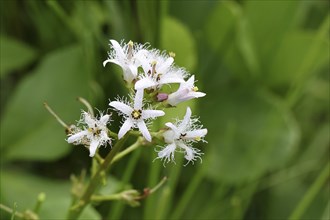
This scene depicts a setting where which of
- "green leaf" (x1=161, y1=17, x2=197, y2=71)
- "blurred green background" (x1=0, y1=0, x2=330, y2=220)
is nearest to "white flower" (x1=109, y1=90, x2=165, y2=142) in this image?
"blurred green background" (x1=0, y1=0, x2=330, y2=220)

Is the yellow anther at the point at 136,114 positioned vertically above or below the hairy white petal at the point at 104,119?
above

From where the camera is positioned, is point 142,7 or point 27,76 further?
point 27,76

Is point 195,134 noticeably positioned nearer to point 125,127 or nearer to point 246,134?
point 125,127

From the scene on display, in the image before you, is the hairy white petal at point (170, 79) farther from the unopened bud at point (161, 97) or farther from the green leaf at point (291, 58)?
the green leaf at point (291, 58)

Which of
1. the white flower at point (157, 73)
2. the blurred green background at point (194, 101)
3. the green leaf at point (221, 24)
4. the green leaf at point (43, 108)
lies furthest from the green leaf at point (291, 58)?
the white flower at point (157, 73)

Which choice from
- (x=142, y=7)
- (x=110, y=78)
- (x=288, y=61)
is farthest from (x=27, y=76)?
(x=288, y=61)

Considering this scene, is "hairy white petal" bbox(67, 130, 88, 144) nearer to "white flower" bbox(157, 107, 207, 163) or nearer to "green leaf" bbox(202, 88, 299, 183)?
"white flower" bbox(157, 107, 207, 163)

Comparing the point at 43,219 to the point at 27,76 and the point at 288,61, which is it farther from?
the point at 288,61
